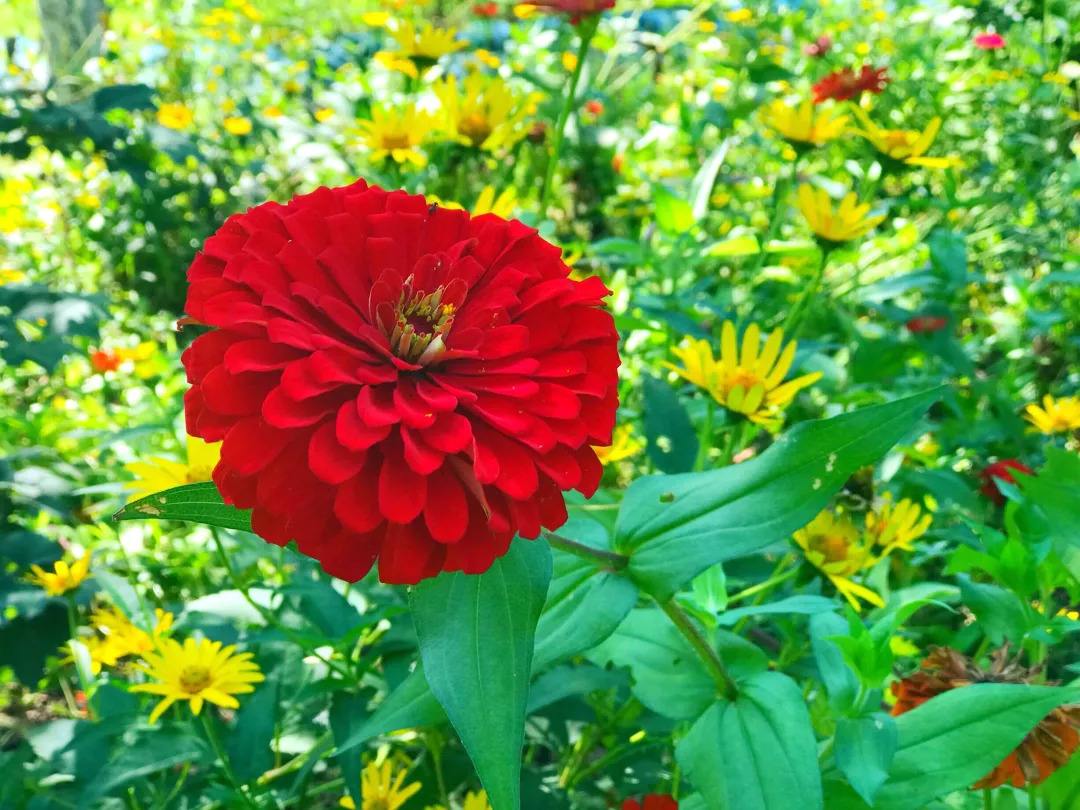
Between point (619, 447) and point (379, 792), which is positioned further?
point (619, 447)

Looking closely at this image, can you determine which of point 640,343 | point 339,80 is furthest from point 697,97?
point 640,343

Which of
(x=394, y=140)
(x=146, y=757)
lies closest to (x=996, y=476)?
(x=394, y=140)

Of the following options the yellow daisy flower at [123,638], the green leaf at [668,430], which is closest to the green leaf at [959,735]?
the green leaf at [668,430]

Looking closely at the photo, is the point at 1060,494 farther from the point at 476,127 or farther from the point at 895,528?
the point at 476,127

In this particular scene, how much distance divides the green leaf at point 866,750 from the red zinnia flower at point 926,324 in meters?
0.78

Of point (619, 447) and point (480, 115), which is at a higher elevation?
point (480, 115)

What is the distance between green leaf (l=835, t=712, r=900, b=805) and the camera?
1.77 ft

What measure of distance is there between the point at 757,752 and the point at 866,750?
67 mm

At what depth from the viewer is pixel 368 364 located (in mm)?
458

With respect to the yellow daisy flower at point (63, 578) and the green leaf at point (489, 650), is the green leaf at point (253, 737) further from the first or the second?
the green leaf at point (489, 650)

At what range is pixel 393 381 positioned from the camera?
46 centimetres

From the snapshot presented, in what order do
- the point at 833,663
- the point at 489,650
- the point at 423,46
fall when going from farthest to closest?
the point at 423,46 → the point at 833,663 → the point at 489,650

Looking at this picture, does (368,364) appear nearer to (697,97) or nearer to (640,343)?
(640,343)

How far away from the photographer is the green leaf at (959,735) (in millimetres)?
558
